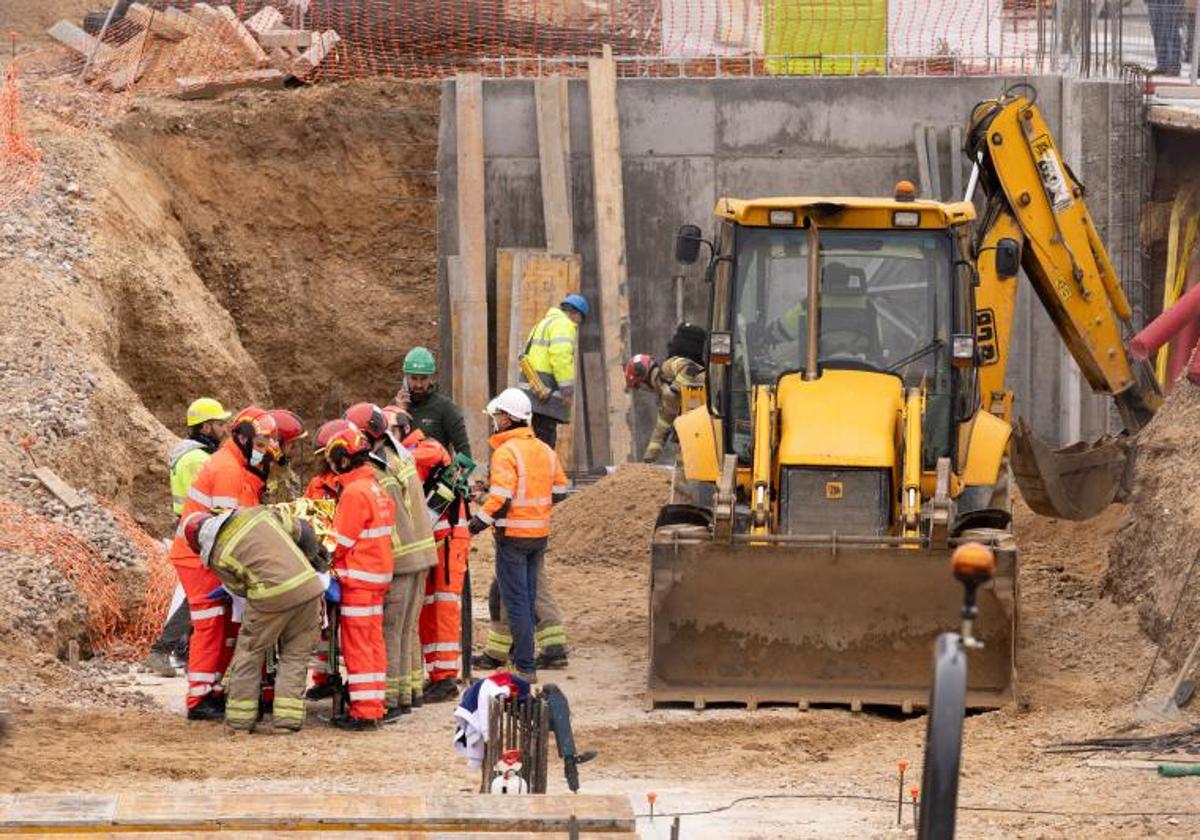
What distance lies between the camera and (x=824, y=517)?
13727mm

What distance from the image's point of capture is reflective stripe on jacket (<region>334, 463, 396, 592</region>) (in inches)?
531

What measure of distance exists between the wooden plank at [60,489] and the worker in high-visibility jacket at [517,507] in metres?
3.29

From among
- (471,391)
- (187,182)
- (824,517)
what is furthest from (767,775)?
(187,182)

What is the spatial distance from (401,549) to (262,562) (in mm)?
1035

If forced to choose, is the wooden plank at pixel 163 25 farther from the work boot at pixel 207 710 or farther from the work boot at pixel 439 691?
the work boot at pixel 207 710

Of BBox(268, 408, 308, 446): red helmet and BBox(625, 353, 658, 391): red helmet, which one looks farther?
BBox(625, 353, 658, 391): red helmet

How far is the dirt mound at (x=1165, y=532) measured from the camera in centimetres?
1427

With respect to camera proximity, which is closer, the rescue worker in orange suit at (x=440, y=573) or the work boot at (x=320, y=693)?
the work boot at (x=320, y=693)

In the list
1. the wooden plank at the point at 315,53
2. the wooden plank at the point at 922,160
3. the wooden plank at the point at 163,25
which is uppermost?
the wooden plank at the point at 163,25

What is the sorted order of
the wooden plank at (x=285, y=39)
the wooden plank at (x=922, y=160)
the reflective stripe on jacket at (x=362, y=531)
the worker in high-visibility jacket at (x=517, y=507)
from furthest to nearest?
the wooden plank at (x=285, y=39) → the wooden plank at (x=922, y=160) → the worker in high-visibility jacket at (x=517, y=507) → the reflective stripe on jacket at (x=362, y=531)

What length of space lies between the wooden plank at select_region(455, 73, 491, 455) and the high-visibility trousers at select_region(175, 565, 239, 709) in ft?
27.6

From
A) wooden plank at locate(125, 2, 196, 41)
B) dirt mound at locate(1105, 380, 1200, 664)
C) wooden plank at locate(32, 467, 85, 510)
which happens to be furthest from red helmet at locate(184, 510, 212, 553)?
wooden plank at locate(125, 2, 196, 41)

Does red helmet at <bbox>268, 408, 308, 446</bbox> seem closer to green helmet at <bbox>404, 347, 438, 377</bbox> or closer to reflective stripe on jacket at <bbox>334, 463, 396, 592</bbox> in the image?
reflective stripe on jacket at <bbox>334, 463, 396, 592</bbox>

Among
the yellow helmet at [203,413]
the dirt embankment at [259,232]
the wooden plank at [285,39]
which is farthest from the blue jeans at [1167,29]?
the yellow helmet at [203,413]
